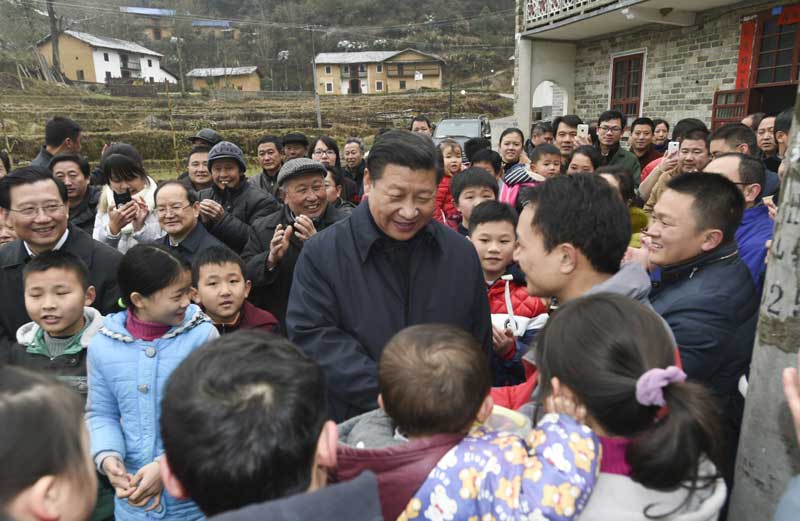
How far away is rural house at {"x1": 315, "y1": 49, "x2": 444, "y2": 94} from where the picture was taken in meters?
55.1

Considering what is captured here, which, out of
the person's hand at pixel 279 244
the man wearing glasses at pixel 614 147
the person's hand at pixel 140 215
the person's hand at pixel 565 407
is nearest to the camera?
the person's hand at pixel 565 407

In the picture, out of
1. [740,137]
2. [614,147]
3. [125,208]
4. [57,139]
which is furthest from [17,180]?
[614,147]

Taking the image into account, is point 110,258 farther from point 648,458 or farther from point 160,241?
point 648,458

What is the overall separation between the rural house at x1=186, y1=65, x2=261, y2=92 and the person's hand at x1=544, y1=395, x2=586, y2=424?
53.8 meters

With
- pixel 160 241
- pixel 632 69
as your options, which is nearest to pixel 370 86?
pixel 632 69

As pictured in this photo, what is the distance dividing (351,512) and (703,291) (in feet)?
4.92

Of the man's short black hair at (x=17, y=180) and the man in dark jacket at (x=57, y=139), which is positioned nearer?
the man's short black hair at (x=17, y=180)

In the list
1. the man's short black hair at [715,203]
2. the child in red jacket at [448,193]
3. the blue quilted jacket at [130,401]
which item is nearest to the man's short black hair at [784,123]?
the child in red jacket at [448,193]

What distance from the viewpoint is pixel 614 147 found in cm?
591

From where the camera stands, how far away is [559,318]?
4.08ft

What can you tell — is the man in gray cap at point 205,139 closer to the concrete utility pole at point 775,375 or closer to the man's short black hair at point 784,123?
the concrete utility pole at point 775,375

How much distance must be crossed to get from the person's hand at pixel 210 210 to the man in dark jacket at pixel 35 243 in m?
0.80

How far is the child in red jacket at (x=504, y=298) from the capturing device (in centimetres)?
239

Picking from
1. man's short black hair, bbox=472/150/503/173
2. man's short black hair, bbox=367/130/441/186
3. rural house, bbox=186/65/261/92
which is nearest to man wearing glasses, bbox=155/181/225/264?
man's short black hair, bbox=367/130/441/186
